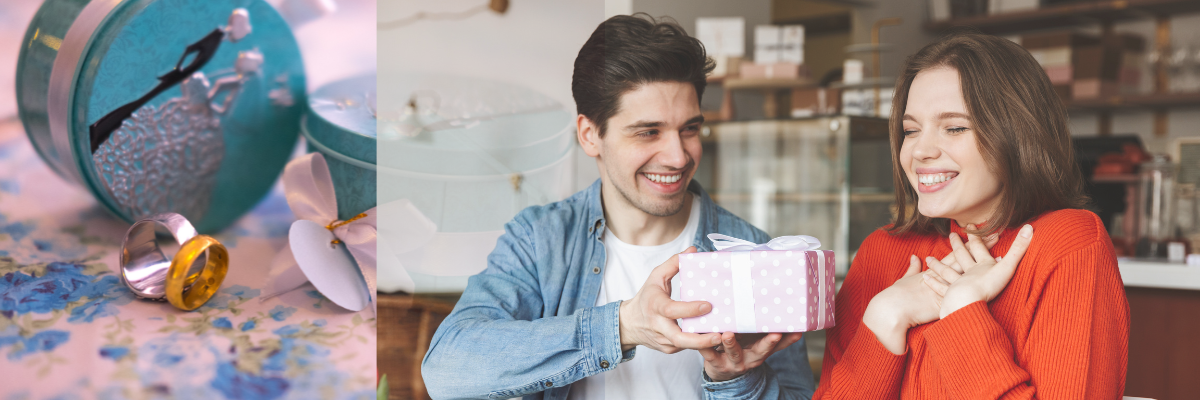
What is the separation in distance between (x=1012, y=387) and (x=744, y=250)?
0.25 metres

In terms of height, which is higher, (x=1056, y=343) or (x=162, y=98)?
(x=162, y=98)

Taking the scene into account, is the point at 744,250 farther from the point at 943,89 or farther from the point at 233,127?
the point at 233,127

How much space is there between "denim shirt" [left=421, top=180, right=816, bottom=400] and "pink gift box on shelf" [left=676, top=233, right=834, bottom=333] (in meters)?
0.11

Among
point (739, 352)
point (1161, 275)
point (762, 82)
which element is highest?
point (762, 82)

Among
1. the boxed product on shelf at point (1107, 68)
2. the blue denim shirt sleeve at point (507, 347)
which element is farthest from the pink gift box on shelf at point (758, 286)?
the boxed product on shelf at point (1107, 68)

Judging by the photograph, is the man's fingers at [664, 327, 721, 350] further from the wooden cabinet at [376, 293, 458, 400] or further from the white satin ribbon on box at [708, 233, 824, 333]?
the wooden cabinet at [376, 293, 458, 400]

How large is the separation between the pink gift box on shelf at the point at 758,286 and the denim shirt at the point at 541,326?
11 centimetres

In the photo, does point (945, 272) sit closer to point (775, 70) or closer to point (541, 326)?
point (541, 326)

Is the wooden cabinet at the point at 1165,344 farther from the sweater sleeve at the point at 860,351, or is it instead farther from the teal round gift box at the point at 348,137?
the teal round gift box at the point at 348,137

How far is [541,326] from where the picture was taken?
0.77 m

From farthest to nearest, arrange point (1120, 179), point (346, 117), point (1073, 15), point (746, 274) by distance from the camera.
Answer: point (1073, 15) < point (1120, 179) < point (346, 117) < point (746, 274)

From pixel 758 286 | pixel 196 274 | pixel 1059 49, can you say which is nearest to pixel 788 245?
pixel 758 286

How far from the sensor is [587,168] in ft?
2.62

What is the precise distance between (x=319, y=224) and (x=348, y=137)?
85 mm
